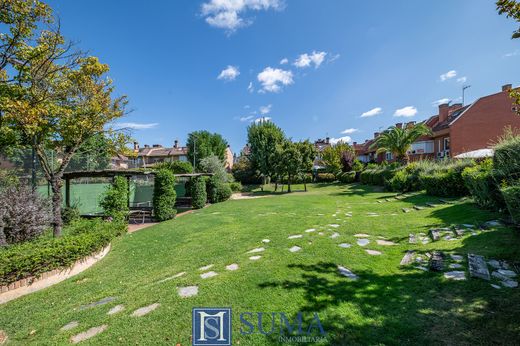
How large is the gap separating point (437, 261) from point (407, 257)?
464 millimetres

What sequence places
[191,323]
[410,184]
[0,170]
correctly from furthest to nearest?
[410,184], [0,170], [191,323]

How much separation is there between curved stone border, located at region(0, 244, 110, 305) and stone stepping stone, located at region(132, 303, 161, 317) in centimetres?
275

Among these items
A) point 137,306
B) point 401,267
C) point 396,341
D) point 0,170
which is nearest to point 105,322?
point 137,306

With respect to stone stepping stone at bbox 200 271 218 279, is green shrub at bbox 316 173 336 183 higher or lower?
higher

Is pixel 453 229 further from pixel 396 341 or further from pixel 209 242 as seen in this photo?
pixel 209 242

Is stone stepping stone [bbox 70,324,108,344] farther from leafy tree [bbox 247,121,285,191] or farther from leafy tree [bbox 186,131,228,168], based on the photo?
leafy tree [bbox 186,131,228,168]

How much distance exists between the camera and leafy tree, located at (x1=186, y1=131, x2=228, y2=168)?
36.3m

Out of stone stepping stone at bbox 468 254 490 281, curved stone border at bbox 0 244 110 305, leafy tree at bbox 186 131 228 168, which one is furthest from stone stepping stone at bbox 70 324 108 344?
leafy tree at bbox 186 131 228 168

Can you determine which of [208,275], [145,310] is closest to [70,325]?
[145,310]

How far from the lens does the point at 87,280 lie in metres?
4.62

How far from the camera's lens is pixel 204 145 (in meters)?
36.7

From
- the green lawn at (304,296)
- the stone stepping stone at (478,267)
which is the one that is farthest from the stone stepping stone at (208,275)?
the stone stepping stone at (478,267)

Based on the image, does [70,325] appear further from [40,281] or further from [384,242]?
[384,242]

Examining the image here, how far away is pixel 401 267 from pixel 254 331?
2.67 m
